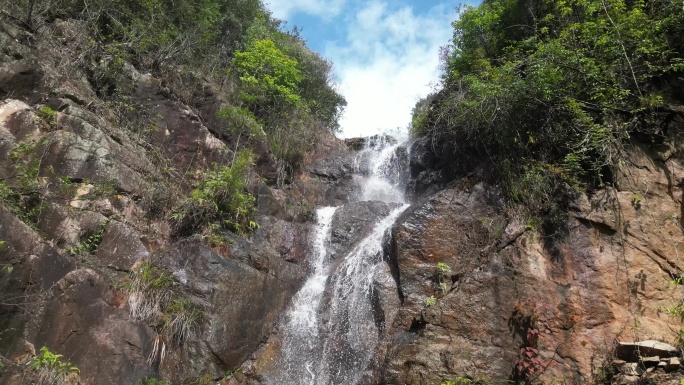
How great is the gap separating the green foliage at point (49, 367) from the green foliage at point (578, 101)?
756 centimetres

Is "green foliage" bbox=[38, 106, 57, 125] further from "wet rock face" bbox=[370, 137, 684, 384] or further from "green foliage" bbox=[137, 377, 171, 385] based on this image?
"wet rock face" bbox=[370, 137, 684, 384]

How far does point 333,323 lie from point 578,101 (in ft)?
20.2

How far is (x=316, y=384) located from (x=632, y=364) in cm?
474

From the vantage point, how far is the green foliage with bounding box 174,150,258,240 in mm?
9156

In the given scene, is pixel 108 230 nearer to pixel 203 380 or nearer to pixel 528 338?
pixel 203 380

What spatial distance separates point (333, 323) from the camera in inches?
333

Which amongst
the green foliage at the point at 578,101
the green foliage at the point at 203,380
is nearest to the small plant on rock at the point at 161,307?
the green foliage at the point at 203,380

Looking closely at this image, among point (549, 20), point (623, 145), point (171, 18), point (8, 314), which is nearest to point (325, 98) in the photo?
point (171, 18)

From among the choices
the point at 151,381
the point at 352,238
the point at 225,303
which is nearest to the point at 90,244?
the point at 225,303

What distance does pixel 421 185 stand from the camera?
42.0 feet

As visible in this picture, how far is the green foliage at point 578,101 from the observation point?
8.09 meters

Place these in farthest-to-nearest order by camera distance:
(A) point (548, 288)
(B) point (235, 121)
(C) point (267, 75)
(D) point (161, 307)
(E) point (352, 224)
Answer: (C) point (267, 75) < (B) point (235, 121) < (E) point (352, 224) < (D) point (161, 307) < (A) point (548, 288)

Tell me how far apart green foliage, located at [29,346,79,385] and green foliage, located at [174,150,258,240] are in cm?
341

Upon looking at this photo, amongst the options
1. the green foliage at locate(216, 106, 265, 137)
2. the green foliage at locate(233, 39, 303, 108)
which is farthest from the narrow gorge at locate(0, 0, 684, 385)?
the green foliage at locate(233, 39, 303, 108)
